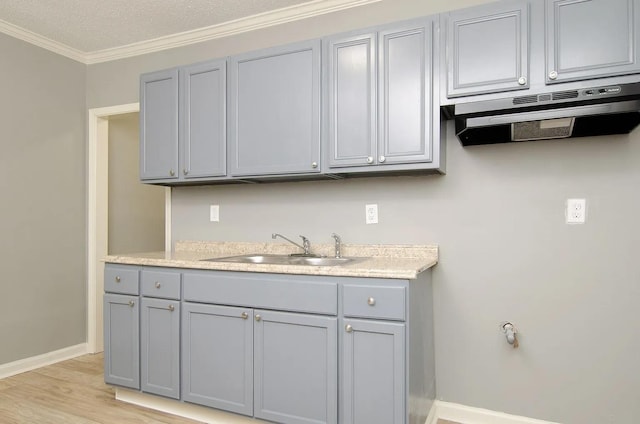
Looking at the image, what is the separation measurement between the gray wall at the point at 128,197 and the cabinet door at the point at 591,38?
3331 millimetres

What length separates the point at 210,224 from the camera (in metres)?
3.11

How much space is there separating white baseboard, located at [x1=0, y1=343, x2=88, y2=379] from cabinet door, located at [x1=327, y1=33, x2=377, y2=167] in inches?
109

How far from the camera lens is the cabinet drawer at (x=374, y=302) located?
1846 millimetres

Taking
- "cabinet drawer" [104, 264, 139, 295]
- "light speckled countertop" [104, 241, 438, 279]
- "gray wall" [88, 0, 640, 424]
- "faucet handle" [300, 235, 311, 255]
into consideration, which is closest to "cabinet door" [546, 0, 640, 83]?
"gray wall" [88, 0, 640, 424]

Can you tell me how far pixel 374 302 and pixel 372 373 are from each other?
1.08 feet

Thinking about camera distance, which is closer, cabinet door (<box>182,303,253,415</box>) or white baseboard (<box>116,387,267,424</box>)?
cabinet door (<box>182,303,253,415</box>)

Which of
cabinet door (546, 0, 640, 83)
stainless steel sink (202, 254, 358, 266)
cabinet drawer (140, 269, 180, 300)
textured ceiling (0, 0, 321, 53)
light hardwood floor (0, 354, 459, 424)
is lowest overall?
light hardwood floor (0, 354, 459, 424)

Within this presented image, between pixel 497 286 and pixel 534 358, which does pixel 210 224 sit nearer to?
pixel 497 286

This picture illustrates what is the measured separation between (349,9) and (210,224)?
5.85 feet

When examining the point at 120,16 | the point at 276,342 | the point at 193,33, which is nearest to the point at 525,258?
the point at 276,342

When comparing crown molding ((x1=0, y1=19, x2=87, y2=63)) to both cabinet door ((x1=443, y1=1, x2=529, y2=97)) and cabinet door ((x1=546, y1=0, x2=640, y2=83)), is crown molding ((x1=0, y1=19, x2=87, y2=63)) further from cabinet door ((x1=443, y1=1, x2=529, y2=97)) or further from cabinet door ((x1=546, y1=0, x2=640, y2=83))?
cabinet door ((x1=546, y1=0, x2=640, y2=83))

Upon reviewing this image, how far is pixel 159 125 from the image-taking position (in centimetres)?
285

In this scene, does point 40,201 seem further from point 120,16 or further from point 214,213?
point 120,16

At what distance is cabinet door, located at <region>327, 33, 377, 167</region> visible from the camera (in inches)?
89.0
